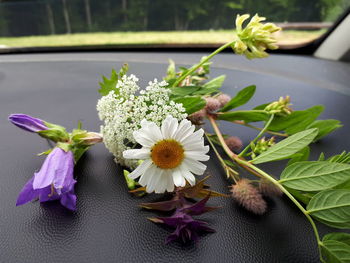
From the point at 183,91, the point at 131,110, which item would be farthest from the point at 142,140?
the point at 183,91

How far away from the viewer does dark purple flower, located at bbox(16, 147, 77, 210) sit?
2.31 ft

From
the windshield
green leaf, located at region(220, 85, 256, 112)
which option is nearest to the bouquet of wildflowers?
green leaf, located at region(220, 85, 256, 112)

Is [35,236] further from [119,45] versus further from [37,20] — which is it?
[37,20]

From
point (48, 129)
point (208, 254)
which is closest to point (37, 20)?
point (48, 129)

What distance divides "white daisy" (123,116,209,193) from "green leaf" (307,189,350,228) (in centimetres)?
23

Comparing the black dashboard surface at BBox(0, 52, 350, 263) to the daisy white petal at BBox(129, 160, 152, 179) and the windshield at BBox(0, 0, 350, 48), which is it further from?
the windshield at BBox(0, 0, 350, 48)

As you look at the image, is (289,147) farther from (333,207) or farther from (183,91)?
(183,91)

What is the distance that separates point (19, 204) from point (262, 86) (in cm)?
117

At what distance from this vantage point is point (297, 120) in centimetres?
93

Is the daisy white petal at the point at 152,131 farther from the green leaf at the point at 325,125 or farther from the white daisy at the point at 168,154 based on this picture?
the green leaf at the point at 325,125

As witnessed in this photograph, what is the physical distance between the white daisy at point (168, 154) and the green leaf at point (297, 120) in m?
0.36

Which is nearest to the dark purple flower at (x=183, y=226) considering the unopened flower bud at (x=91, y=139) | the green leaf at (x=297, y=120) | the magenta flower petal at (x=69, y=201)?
the magenta flower petal at (x=69, y=201)

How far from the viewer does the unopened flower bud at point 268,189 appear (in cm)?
74

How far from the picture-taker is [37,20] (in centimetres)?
219
